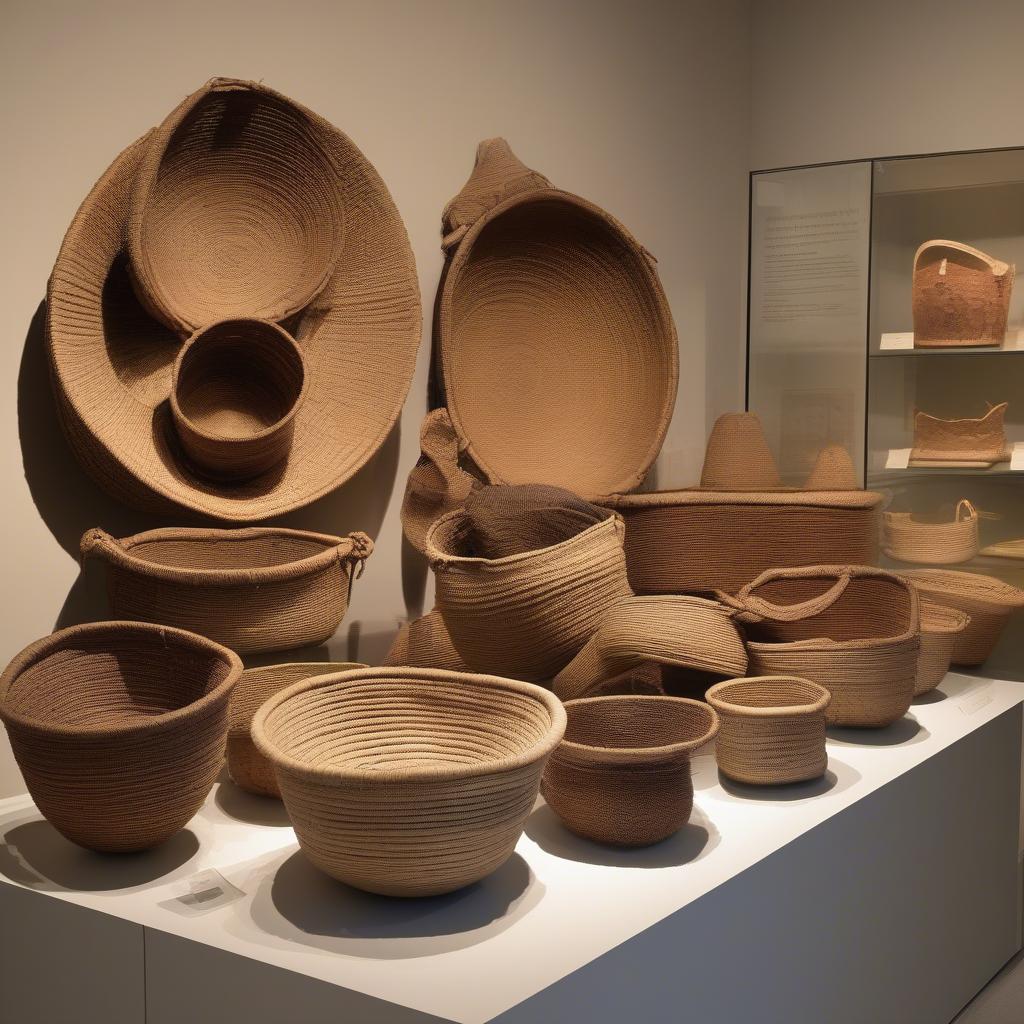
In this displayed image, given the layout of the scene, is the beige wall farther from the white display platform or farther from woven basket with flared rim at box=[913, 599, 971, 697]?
woven basket with flared rim at box=[913, 599, 971, 697]

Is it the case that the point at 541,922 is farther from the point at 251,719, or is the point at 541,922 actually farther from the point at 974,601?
the point at 974,601

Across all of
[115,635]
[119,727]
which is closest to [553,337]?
[115,635]

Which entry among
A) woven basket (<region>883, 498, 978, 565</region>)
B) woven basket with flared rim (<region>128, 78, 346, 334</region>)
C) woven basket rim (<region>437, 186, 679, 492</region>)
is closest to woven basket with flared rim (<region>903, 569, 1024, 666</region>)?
woven basket (<region>883, 498, 978, 565</region>)

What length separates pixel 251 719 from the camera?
67.4 inches

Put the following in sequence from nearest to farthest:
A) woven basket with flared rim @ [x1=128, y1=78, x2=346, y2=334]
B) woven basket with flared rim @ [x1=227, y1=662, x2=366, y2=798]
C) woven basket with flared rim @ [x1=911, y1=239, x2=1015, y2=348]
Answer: woven basket with flared rim @ [x1=227, y1=662, x2=366, y2=798] → woven basket with flared rim @ [x1=128, y1=78, x2=346, y2=334] → woven basket with flared rim @ [x1=911, y1=239, x2=1015, y2=348]

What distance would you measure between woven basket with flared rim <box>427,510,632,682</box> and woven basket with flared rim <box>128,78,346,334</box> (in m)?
0.53

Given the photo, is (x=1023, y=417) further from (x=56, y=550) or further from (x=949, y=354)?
(x=56, y=550)

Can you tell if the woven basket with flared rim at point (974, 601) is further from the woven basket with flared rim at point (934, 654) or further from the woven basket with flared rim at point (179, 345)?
the woven basket with flared rim at point (179, 345)

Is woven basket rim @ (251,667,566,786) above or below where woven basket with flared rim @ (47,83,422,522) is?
below

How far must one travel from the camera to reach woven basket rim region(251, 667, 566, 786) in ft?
3.93

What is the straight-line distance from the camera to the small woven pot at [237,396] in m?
1.87

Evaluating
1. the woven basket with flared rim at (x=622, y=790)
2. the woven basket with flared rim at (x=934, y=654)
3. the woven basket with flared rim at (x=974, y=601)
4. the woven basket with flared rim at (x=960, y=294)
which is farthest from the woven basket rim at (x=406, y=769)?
the woven basket with flared rim at (x=960, y=294)

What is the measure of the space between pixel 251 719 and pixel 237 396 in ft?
1.97

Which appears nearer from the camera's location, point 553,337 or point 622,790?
point 622,790
